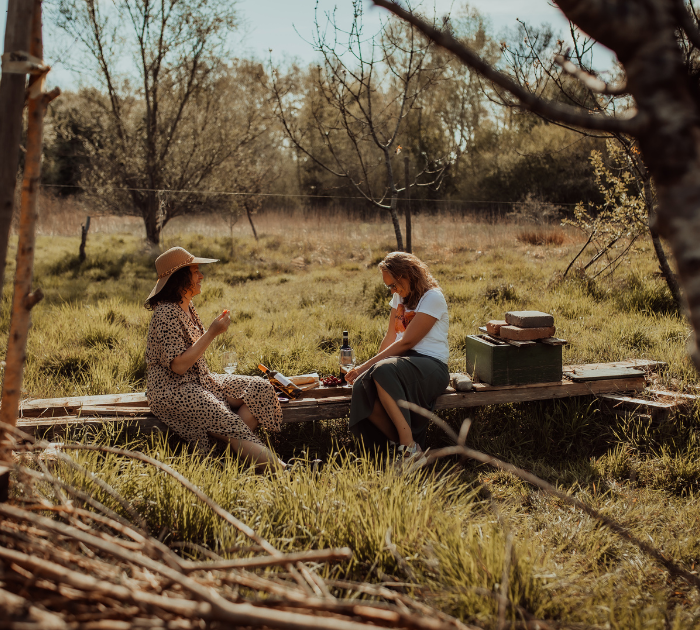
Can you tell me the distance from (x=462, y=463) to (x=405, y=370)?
0.76 meters

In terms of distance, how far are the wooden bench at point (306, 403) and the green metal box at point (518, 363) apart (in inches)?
2.3

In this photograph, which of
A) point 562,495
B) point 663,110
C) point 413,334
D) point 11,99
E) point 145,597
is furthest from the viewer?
point 413,334

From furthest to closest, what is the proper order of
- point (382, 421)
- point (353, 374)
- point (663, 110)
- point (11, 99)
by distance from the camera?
point (353, 374)
point (382, 421)
point (11, 99)
point (663, 110)

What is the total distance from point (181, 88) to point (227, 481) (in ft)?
44.4

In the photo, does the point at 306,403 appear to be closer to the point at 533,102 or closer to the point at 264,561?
the point at 264,561

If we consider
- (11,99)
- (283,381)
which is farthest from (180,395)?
(11,99)

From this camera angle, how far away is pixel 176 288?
12.8 ft

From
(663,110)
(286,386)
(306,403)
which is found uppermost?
(663,110)

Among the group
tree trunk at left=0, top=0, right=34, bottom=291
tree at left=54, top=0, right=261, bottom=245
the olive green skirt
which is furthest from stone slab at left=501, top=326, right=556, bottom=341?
tree at left=54, top=0, right=261, bottom=245

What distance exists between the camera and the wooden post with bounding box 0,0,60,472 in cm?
218

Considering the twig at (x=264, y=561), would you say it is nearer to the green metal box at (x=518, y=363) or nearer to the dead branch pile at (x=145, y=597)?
the dead branch pile at (x=145, y=597)

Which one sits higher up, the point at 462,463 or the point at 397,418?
the point at 397,418

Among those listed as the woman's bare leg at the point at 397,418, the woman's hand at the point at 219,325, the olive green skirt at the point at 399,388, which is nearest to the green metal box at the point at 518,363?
the olive green skirt at the point at 399,388

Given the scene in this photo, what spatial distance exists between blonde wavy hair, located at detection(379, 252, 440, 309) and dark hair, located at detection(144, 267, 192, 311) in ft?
4.65
